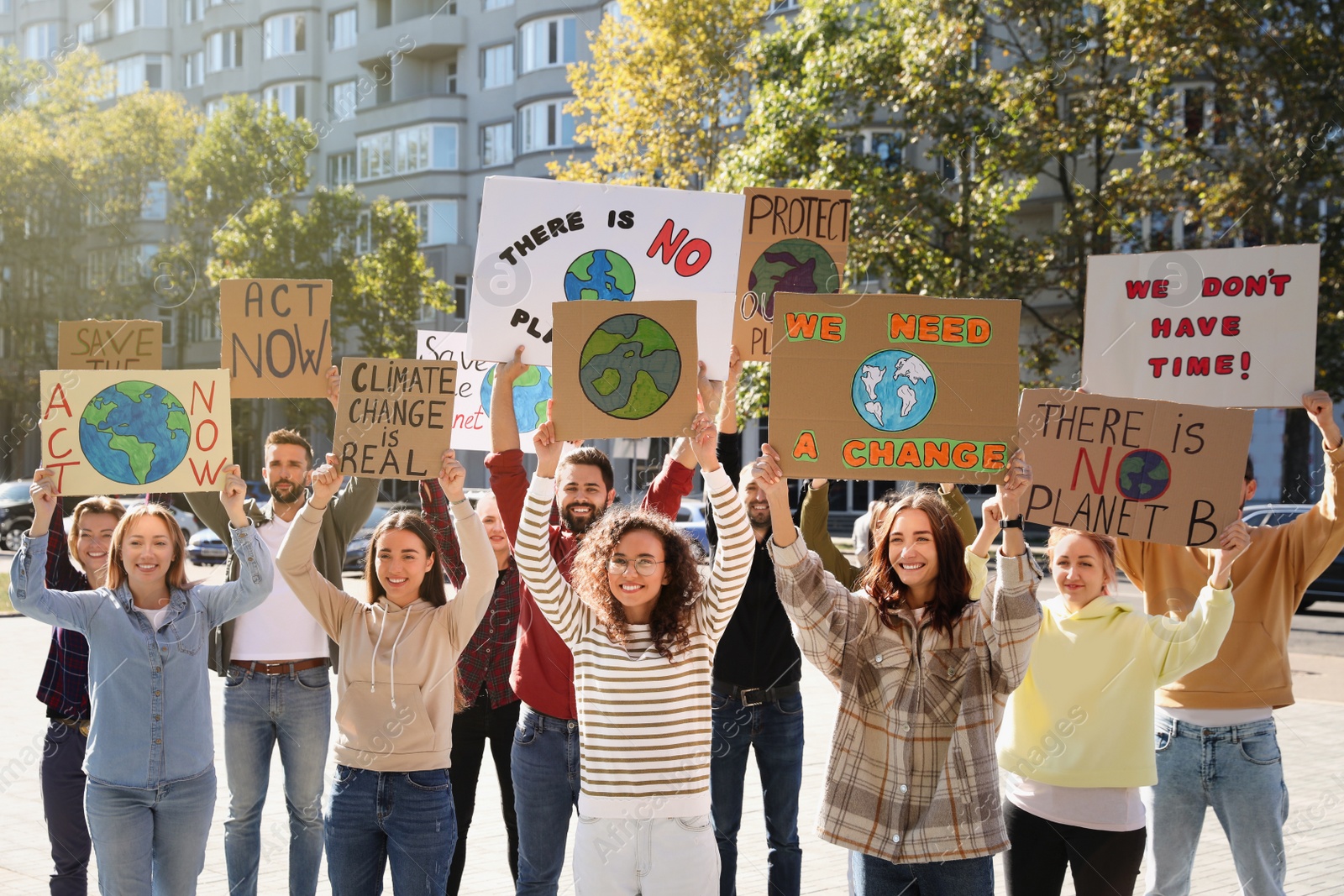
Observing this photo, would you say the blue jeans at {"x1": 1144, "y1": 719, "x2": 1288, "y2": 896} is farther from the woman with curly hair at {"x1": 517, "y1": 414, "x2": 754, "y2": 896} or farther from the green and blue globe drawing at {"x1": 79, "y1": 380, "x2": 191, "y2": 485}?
the green and blue globe drawing at {"x1": 79, "y1": 380, "x2": 191, "y2": 485}

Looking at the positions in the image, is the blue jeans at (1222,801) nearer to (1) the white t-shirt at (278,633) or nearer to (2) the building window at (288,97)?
(1) the white t-shirt at (278,633)

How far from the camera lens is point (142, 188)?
41594 mm

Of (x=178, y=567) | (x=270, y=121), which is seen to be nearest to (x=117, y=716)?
(x=178, y=567)

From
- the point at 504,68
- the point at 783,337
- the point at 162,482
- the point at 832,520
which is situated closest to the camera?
the point at 783,337

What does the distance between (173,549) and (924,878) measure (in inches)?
115

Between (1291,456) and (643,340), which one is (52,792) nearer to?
(643,340)

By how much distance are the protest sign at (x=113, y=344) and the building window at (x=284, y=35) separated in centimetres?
4830

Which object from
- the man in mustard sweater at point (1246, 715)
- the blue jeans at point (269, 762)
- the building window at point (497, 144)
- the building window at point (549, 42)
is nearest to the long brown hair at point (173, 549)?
the blue jeans at point (269, 762)

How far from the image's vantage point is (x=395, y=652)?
4.48 m

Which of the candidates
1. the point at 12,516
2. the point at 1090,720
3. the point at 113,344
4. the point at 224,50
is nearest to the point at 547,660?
the point at 1090,720

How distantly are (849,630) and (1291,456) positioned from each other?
70.8 ft

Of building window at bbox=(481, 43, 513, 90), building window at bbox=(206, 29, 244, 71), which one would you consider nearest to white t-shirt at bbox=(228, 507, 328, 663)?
building window at bbox=(481, 43, 513, 90)

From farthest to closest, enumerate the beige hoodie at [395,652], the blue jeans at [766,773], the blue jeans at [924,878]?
the blue jeans at [766,773]
the beige hoodie at [395,652]
the blue jeans at [924,878]

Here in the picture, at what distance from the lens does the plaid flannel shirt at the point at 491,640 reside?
5141 millimetres
